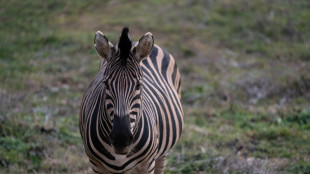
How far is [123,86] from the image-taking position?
301 cm

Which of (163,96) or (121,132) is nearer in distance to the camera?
(121,132)

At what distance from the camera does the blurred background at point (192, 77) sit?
5805mm

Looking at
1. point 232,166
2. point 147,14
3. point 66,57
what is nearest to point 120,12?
point 147,14

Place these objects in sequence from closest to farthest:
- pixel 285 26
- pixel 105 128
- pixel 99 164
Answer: pixel 105 128 < pixel 99 164 < pixel 285 26

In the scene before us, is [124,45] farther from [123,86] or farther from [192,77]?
[192,77]

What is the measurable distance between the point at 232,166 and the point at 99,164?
2541 mm

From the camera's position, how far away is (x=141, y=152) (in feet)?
11.1

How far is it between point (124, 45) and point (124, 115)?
1.84ft

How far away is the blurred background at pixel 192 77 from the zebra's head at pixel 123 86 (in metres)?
2.55

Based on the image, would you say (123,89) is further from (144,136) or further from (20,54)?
(20,54)

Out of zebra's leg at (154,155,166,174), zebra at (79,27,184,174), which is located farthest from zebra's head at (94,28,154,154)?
zebra's leg at (154,155,166,174)

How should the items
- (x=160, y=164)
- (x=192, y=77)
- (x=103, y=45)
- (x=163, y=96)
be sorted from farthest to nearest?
(x=192, y=77) → (x=160, y=164) → (x=163, y=96) → (x=103, y=45)

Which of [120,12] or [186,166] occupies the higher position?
[120,12]

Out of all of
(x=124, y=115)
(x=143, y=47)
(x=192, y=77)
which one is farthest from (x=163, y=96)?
(x=192, y=77)
